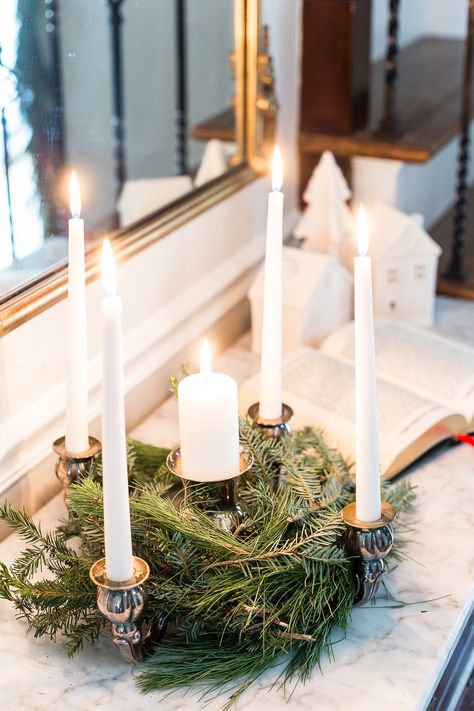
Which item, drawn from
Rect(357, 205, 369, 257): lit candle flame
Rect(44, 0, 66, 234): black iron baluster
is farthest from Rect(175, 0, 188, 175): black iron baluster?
Rect(357, 205, 369, 257): lit candle flame

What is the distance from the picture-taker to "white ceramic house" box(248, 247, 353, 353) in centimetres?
132

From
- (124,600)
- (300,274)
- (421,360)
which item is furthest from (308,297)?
(124,600)

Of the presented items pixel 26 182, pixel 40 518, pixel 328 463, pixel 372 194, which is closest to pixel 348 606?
pixel 328 463

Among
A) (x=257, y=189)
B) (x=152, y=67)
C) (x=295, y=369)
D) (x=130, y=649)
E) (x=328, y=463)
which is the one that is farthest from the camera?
(x=257, y=189)

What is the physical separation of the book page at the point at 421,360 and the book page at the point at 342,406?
0.16ft

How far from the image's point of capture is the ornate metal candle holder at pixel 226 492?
87 cm

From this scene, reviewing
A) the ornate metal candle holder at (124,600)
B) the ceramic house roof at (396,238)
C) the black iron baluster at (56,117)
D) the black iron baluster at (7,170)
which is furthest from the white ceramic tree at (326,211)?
the ornate metal candle holder at (124,600)

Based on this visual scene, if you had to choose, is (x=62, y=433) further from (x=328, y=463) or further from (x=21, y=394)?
(x=328, y=463)

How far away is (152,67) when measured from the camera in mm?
1321

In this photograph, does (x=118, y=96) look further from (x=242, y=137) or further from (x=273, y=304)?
Answer: (x=273, y=304)

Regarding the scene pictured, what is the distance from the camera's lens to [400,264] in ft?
4.66

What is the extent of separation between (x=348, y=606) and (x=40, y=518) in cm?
34

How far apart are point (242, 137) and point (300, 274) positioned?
247 millimetres

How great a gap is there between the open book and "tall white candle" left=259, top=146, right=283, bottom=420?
0.14 metres
